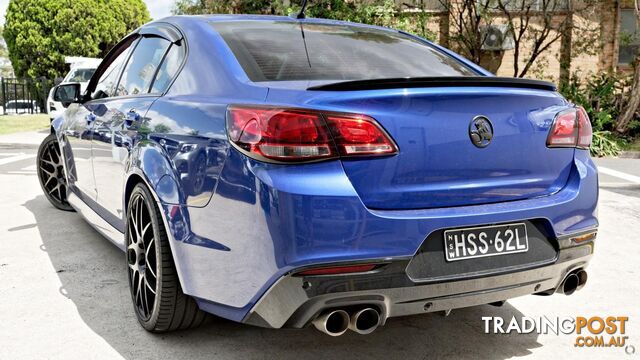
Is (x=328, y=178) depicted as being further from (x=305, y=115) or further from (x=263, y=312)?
(x=263, y=312)

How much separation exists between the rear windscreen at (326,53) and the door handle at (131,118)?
2.10 feet

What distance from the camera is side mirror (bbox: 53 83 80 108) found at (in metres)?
4.95

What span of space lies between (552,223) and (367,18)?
13.7m

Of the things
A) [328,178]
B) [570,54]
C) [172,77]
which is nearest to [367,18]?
[570,54]

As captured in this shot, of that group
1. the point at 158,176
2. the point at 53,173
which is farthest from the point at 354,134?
the point at 53,173

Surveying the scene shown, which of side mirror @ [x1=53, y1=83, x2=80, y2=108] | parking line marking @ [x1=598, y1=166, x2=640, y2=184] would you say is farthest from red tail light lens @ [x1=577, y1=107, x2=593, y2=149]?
parking line marking @ [x1=598, y1=166, x2=640, y2=184]

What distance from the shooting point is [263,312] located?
2.48 m

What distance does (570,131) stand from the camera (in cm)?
292

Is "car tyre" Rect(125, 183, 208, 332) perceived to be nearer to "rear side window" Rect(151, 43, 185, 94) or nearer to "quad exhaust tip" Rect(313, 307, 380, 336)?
"rear side window" Rect(151, 43, 185, 94)

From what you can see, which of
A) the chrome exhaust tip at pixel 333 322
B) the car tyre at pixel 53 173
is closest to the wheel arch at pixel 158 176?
the chrome exhaust tip at pixel 333 322

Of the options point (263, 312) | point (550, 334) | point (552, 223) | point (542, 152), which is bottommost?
point (550, 334)

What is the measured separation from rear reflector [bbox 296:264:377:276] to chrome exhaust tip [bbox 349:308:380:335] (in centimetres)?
17

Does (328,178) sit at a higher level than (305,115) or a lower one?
lower

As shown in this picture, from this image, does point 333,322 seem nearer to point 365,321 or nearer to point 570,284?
point 365,321
